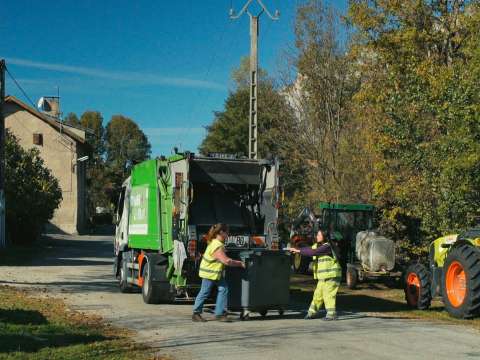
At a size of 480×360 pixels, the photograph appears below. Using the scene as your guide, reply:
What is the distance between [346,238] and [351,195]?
4.45 meters

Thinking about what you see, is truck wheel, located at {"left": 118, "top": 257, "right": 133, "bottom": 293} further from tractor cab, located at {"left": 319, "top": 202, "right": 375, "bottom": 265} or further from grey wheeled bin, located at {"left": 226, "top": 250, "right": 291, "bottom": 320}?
tractor cab, located at {"left": 319, "top": 202, "right": 375, "bottom": 265}

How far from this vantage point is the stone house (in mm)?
58406

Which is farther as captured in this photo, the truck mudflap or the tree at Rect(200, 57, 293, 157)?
the tree at Rect(200, 57, 293, 157)

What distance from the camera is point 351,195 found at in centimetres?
2645

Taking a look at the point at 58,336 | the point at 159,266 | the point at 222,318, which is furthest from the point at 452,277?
the point at 58,336

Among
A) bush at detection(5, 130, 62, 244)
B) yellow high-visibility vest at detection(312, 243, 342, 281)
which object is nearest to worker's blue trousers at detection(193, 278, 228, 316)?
yellow high-visibility vest at detection(312, 243, 342, 281)

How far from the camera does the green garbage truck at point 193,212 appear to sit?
13609 millimetres

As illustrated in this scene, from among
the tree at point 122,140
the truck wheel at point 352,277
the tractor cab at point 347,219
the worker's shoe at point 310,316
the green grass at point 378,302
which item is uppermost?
the tree at point 122,140

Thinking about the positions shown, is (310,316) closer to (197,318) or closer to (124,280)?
(197,318)

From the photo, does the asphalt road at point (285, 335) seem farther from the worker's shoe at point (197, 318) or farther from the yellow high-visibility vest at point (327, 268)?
the yellow high-visibility vest at point (327, 268)

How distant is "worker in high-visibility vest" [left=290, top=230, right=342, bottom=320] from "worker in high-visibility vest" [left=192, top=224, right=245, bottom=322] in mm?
1324

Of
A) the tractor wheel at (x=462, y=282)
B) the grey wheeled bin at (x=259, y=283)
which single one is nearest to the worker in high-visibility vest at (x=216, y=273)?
the grey wheeled bin at (x=259, y=283)

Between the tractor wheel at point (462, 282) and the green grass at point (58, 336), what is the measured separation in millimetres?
5678

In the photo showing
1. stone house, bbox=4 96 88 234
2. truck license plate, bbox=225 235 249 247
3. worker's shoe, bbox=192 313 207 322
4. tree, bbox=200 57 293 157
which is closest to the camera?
worker's shoe, bbox=192 313 207 322
